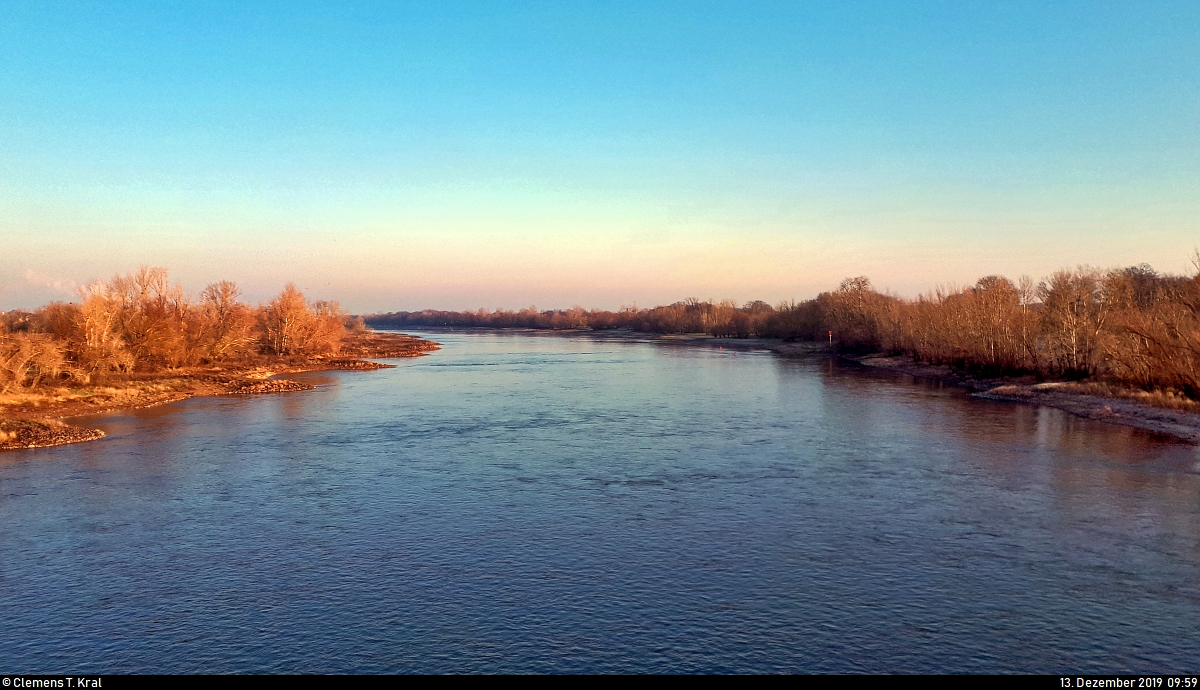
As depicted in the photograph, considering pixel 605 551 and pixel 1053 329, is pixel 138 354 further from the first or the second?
pixel 1053 329

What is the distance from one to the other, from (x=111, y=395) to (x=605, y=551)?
102ft

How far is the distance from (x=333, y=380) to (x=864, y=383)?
33154 mm

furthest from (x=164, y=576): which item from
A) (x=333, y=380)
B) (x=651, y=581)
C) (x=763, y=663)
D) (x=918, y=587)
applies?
(x=333, y=380)

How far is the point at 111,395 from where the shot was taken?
3403 cm

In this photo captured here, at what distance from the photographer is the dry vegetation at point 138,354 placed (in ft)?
99.3

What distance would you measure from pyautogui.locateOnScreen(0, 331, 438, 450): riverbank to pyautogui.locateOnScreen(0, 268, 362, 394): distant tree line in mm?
1060

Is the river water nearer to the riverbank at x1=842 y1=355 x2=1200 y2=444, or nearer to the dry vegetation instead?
the riverbank at x1=842 y1=355 x2=1200 y2=444

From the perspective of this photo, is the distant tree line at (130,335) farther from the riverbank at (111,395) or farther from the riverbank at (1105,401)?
the riverbank at (1105,401)

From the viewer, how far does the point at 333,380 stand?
1874 inches

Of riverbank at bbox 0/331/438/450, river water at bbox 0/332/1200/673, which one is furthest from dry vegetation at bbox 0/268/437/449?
river water at bbox 0/332/1200/673

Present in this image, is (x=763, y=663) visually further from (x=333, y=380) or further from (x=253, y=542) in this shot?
(x=333, y=380)

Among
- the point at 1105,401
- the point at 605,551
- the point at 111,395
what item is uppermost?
the point at 111,395

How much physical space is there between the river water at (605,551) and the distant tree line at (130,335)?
10.4 metres

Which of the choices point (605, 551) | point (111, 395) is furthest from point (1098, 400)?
point (111, 395)
